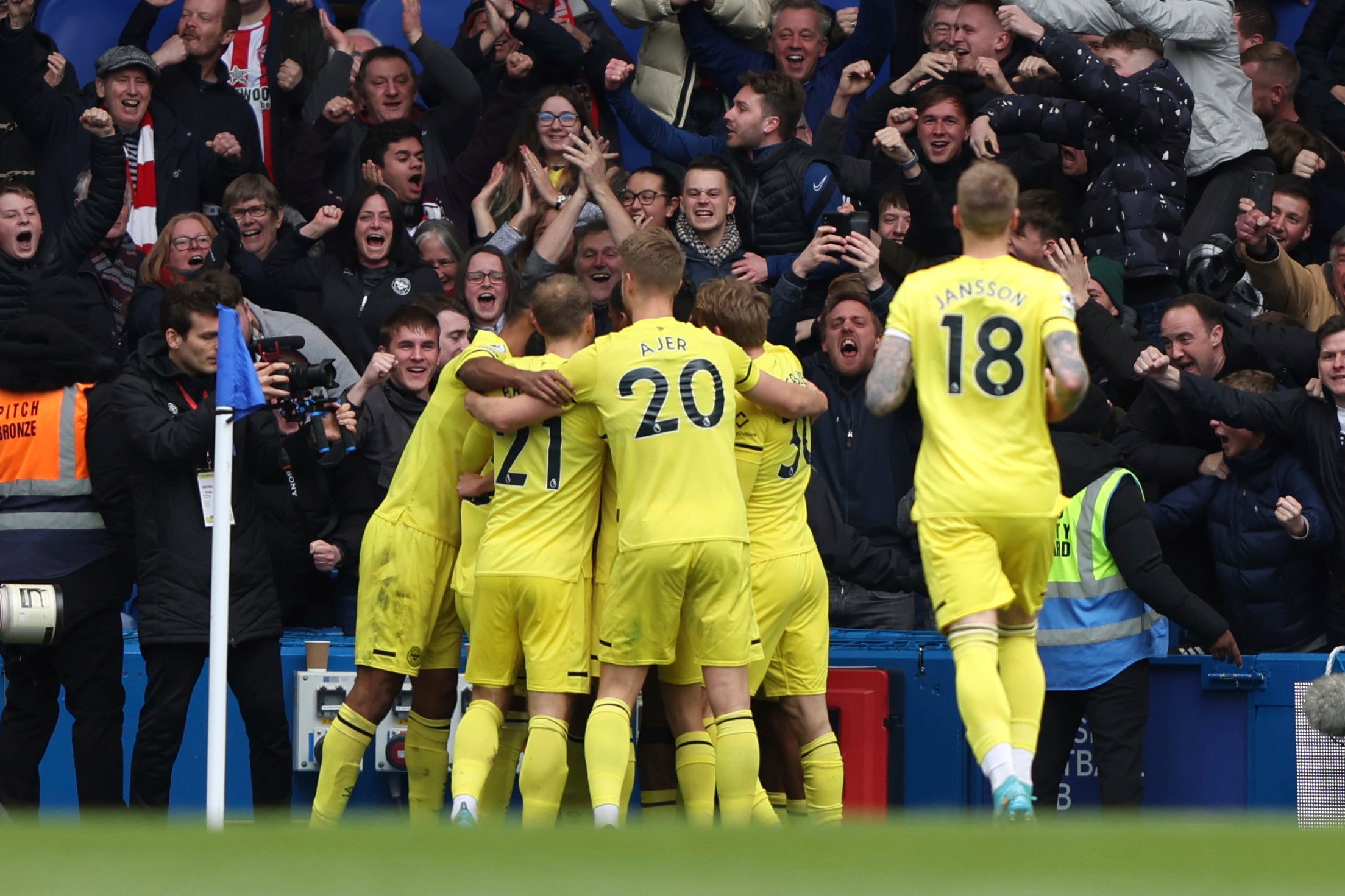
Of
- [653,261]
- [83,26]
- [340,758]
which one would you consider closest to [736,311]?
[653,261]

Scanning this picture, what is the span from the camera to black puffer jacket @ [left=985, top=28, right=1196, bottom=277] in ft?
33.7

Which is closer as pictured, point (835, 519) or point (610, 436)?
point (610, 436)

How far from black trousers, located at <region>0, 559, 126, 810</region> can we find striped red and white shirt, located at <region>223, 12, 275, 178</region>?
192 inches

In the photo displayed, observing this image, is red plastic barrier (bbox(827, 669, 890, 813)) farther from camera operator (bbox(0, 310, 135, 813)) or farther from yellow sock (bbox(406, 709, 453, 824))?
camera operator (bbox(0, 310, 135, 813))

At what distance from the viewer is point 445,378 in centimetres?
778

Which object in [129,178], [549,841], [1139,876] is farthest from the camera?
[129,178]

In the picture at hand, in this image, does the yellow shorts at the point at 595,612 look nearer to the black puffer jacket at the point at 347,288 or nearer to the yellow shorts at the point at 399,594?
the yellow shorts at the point at 399,594

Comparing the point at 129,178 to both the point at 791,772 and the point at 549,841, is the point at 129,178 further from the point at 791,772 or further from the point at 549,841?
the point at 549,841

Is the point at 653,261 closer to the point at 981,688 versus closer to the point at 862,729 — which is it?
the point at 981,688

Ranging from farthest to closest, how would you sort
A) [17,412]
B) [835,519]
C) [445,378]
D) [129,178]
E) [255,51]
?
[255,51] → [129,178] → [835,519] → [17,412] → [445,378]

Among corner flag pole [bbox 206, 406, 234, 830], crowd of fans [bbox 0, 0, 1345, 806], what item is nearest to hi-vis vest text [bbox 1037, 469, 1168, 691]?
crowd of fans [bbox 0, 0, 1345, 806]

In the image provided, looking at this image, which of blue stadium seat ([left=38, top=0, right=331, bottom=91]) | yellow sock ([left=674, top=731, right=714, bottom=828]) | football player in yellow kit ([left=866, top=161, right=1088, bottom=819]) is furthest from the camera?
blue stadium seat ([left=38, top=0, right=331, bottom=91])

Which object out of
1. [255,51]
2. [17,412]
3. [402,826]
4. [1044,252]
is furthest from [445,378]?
[255,51]

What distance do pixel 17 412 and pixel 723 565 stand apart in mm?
3266
